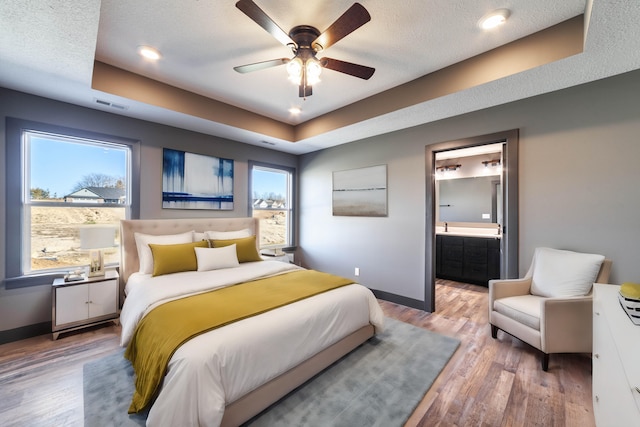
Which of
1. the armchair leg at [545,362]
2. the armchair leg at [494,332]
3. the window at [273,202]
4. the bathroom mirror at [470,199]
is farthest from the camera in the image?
the bathroom mirror at [470,199]

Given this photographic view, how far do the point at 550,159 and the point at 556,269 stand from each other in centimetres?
116

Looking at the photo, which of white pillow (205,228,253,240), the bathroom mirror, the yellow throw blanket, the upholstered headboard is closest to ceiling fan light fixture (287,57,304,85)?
the yellow throw blanket

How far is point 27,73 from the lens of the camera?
2.29 meters

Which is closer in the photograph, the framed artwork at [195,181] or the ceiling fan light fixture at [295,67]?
the ceiling fan light fixture at [295,67]

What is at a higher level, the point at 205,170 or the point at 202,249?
the point at 205,170

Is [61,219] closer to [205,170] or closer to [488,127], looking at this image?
[205,170]

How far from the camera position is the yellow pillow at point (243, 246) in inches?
135

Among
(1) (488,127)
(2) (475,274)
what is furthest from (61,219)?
(2) (475,274)

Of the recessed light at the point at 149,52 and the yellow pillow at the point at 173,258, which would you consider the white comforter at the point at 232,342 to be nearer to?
the yellow pillow at the point at 173,258

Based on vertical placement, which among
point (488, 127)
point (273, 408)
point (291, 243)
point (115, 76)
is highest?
point (115, 76)

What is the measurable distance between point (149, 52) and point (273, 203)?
308 centimetres

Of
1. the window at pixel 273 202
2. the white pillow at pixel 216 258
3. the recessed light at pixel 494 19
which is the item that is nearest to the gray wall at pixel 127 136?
the window at pixel 273 202

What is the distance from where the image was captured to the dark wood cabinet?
4.43m

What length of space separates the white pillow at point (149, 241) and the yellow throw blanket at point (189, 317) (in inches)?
48.0
